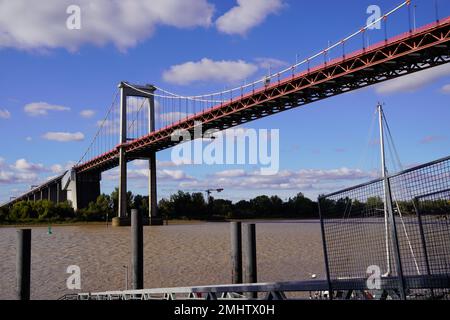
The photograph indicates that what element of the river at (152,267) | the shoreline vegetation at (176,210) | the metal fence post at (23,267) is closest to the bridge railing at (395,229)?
the metal fence post at (23,267)

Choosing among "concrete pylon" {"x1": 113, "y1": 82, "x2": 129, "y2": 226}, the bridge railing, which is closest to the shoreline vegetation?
"concrete pylon" {"x1": 113, "y1": 82, "x2": 129, "y2": 226}

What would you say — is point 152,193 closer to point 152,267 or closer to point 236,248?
point 152,267

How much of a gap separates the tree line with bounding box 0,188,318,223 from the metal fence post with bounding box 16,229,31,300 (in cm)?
3407

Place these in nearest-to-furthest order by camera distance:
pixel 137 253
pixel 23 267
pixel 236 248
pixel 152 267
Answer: pixel 23 267 < pixel 137 253 < pixel 236 248 < pixel 152 267

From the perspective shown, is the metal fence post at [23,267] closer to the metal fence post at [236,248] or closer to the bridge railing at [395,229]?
the metal fence post at [236,248]

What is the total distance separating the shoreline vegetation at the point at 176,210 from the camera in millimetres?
53125

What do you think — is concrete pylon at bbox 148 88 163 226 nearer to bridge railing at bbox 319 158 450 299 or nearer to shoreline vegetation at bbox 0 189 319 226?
shoreline vegetation at bbox 0 189 319 226

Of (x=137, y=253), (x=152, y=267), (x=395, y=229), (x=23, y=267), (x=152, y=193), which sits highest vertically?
(x=152, y=193)

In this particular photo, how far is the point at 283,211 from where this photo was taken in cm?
7831

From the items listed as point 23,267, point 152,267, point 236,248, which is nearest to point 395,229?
point 236,248

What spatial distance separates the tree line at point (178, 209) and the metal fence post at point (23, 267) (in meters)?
34.1

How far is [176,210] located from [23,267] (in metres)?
61.0

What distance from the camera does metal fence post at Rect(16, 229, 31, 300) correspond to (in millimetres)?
7594

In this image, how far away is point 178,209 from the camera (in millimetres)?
68688
